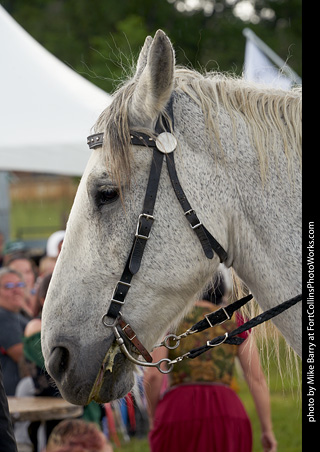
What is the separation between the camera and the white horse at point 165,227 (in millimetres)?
2297

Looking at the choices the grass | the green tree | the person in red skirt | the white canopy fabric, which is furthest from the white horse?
the grass

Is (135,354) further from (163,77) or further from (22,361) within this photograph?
(22,361)

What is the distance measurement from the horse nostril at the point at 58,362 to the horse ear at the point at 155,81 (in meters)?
0.92

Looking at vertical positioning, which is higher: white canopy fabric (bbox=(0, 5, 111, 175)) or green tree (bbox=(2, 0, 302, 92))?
green tree (bbox=(2, 0, 302, 92))

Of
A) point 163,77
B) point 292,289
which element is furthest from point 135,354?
point 163,77

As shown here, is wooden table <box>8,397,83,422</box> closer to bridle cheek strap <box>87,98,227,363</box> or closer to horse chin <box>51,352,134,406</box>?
horse chin <box>51,352,134,406</box>

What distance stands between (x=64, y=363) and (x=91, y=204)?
601mm

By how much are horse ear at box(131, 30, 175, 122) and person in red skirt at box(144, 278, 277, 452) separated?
2.01m

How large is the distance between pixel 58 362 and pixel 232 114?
1.13 metres

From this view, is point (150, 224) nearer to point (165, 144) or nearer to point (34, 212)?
point (165, 144)

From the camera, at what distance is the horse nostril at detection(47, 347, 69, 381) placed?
232 cm

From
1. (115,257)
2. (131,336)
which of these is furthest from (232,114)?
(131,336)

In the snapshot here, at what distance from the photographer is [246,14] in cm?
2444

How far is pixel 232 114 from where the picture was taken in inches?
94.1
